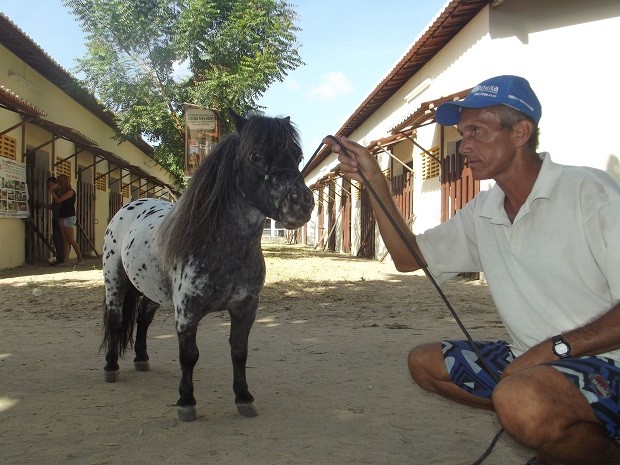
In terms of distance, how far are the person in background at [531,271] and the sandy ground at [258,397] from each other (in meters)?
0.53

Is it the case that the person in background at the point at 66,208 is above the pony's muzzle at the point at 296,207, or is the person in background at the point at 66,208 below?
above

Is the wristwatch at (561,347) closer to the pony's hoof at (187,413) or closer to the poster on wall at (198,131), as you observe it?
the pony's hoof at (187,413)

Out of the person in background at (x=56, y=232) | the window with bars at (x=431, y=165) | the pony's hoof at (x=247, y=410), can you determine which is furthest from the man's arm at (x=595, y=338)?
the person in background at (x=56, y=232)

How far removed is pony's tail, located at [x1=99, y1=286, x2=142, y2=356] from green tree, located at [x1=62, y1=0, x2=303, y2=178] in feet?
39.7

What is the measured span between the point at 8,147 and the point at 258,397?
34.5 feet

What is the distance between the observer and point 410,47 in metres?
12.6

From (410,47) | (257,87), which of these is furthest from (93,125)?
(410,47)

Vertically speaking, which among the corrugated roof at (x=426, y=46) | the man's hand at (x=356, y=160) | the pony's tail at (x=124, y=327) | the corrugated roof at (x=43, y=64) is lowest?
the pony's tail at (x=124, y=327)

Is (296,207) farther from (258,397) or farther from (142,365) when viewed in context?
(142,365)

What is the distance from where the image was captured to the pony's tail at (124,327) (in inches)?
167

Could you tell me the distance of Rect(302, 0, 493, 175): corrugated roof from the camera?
10.1m

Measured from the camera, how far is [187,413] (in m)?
3.10

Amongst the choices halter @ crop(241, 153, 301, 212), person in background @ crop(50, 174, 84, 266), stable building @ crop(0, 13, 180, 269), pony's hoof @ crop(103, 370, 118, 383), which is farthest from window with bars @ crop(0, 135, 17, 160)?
halter @ crop(241, 153, 301, 212)

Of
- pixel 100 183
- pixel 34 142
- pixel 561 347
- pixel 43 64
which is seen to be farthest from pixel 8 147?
pixel 561 347
